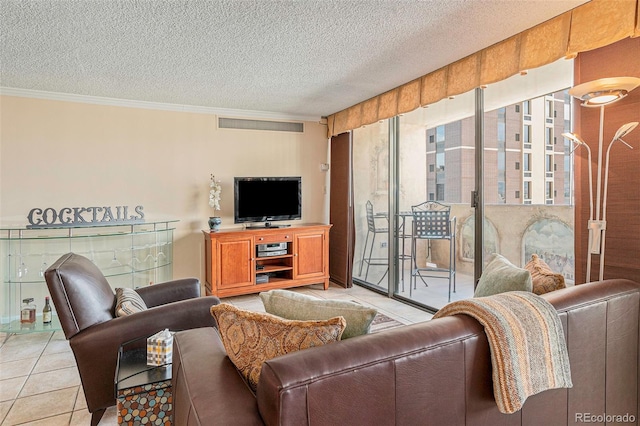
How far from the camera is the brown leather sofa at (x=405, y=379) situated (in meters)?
0.92

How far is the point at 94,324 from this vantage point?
1.91 metres

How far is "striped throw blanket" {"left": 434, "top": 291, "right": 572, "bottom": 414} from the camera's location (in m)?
1.17

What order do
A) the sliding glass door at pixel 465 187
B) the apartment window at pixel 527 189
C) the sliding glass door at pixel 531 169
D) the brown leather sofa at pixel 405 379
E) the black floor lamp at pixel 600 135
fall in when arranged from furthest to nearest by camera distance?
the apartment window at pixel 527 189 → the sliding glass door at pixel 465 187 → the sliding glass door at pixel 531 169 → the black floor lamp at pixel 600 135 → the brown leather sofa at pixel 405 379

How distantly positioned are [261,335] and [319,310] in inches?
8.9

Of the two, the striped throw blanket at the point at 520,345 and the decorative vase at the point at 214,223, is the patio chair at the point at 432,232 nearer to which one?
the decorative vase at the point at 214,223

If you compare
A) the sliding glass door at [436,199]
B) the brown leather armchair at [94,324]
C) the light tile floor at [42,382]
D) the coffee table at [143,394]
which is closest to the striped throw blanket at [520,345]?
the coffee table at [143,394]

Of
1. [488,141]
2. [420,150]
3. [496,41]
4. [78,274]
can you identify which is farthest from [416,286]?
[78,274]

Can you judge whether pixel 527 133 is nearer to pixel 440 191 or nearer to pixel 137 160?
pixel 440 191

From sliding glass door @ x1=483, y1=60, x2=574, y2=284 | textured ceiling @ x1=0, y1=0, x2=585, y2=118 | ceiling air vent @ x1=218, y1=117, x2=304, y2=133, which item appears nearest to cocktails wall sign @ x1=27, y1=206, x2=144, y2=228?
textured ceiling @ x1=0, y1=0, x2=585, y2=118

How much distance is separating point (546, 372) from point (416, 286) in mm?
3017

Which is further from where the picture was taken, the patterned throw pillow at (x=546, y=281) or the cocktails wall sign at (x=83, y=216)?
the cocktails wall sign at (x=83, y=216)

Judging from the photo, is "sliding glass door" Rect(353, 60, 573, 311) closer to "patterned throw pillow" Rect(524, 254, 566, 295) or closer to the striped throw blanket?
"patterned throw pillow" Rect(524, 254, 566, 295)

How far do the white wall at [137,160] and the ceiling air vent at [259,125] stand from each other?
0.07 m

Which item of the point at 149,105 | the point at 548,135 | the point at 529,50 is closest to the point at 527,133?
the point at 548,135
